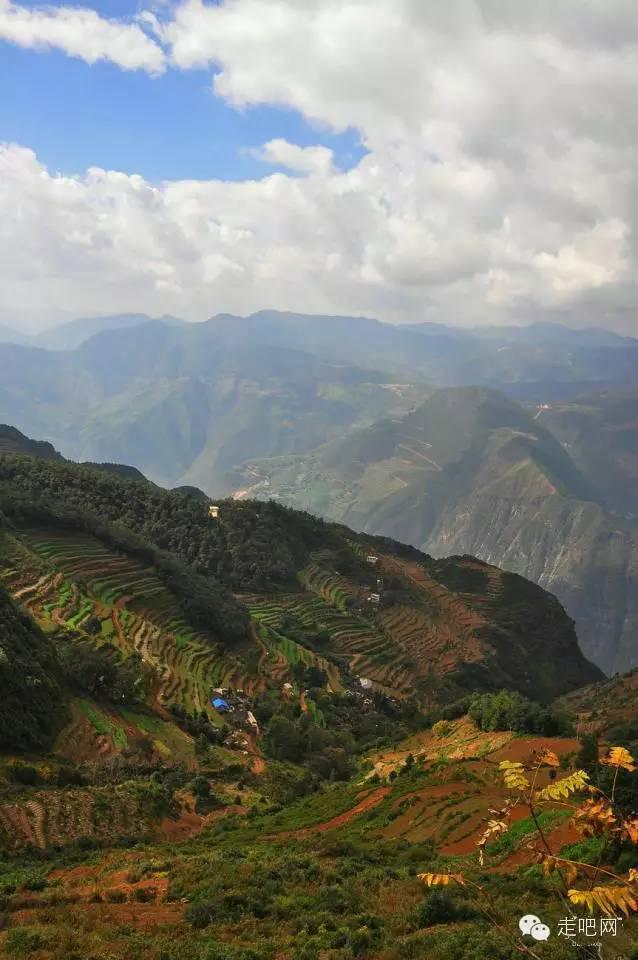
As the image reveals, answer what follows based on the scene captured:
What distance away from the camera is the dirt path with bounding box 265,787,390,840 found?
2514 centimetres

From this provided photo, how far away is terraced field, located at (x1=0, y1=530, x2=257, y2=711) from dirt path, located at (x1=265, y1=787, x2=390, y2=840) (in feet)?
71.3

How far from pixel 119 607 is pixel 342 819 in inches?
1447

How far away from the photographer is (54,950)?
38.5 feet

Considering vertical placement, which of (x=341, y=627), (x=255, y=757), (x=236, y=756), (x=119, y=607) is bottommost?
(x=255, y=757)

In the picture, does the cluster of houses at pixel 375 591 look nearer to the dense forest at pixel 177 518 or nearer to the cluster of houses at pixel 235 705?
the dense forest at pixel 177 518

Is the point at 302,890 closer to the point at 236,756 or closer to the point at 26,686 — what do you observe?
the point at 26,686

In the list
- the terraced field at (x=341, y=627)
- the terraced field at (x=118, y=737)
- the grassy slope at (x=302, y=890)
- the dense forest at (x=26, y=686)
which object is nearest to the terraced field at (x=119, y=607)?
the terraced field at (x=118, y=737)

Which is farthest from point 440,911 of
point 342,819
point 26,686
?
point 26,686

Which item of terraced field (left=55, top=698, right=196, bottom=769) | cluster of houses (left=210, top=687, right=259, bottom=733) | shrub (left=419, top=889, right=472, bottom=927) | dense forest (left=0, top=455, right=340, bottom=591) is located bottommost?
cluster of houses (left=210, top=687, right=259, bottom=733)

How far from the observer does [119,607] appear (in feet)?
190

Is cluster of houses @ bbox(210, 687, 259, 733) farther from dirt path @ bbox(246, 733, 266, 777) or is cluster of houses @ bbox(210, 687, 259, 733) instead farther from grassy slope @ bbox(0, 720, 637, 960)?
grassy slope @ bbox(0, 720, 637, 960)

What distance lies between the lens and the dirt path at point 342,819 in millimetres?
25141

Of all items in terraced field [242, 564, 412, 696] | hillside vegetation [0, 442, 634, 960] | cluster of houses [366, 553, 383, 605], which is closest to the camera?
hillside vegetation [0, 442, 634, 960]

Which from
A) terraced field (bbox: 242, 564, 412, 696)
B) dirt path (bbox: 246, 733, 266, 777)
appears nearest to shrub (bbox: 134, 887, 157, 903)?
dirt path (bbox: 246, 733, 266, 777)
